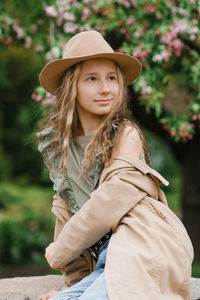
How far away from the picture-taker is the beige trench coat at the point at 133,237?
208 centimetres

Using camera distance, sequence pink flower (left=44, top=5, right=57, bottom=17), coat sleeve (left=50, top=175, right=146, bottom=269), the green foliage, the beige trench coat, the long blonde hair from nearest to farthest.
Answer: the beige trench coat < coat sleeve (left=50, top=175, right=146, bottom=269) < the long blonde hair < pink flower (left=44, top=5, right=57, bottom=17) < the green foliage

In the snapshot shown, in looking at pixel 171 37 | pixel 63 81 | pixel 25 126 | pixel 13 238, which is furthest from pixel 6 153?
pixel 63 81

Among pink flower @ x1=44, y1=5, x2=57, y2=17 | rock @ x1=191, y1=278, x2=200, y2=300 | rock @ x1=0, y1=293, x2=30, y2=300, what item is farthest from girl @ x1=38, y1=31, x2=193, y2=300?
pink flower @ x1=44, y1=5, x2=57, y2=17

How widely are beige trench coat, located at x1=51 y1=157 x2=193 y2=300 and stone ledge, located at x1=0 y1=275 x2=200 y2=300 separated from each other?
642 millimetres

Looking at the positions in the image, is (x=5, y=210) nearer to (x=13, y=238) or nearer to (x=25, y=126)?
(x=13, y=238)

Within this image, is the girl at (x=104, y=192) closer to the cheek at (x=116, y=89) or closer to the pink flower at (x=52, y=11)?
the cheek at (x=116, y=89)

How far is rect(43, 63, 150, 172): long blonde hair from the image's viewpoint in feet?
8.05

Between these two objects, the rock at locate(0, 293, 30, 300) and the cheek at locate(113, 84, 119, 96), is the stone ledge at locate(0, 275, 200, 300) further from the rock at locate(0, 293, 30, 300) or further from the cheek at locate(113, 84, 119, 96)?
the cheek at locate(113, 84, 119, 96)

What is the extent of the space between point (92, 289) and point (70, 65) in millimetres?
1207

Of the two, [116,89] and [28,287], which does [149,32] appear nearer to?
[116,89]

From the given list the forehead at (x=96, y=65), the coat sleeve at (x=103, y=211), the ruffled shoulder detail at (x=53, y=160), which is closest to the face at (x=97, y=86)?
the forehead at (x=96, y=65)

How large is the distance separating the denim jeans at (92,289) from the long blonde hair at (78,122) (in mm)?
496

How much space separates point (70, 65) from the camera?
2572mm

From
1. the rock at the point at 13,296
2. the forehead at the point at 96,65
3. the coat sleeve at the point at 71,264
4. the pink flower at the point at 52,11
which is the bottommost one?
the rock at the point at 13,296
